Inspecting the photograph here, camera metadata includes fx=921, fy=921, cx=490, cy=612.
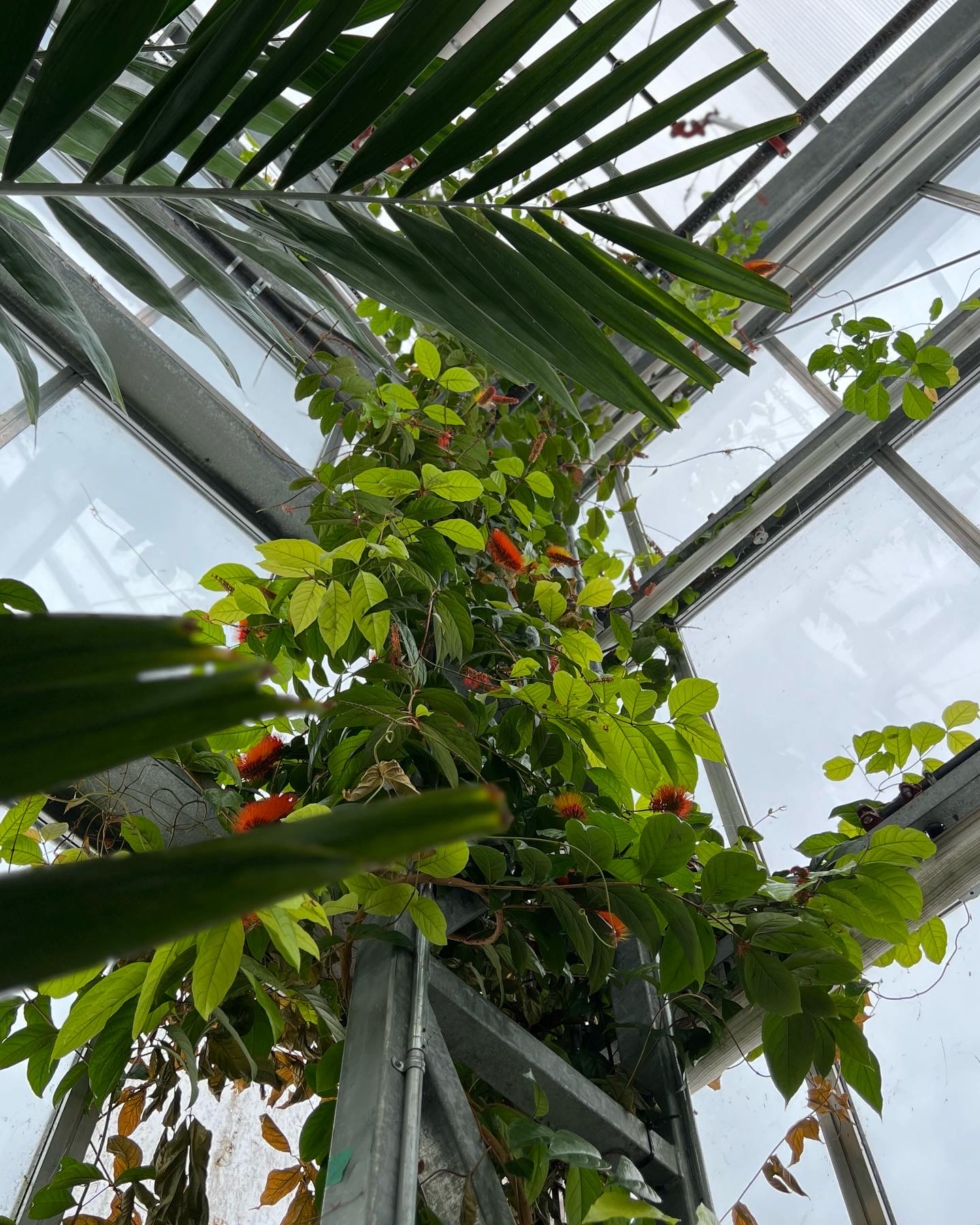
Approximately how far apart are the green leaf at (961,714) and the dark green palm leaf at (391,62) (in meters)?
1.39

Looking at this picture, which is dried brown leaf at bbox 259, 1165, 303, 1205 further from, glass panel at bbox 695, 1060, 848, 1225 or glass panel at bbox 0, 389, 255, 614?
glass panel at bbox 0, 389, 255, 614

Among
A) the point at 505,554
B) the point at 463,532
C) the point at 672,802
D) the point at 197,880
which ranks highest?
the point at 505,554

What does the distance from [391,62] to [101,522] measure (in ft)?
7.10

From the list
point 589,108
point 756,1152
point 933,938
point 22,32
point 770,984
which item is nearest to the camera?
point 22,32

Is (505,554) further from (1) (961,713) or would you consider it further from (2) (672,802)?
(1) (961,713)

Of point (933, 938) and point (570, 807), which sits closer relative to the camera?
point (570, 807)

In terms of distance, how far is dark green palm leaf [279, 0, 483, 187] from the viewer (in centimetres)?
51

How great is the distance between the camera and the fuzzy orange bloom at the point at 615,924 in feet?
3.65

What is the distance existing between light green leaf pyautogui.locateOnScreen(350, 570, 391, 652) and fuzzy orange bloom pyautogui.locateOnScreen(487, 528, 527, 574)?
50 cm

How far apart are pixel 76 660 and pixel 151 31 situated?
1.32 ft

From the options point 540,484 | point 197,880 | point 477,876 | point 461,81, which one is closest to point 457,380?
point 540,484

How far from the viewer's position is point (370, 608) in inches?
45.9

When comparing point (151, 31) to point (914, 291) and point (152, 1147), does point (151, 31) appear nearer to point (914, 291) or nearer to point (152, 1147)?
point (152, 1147)

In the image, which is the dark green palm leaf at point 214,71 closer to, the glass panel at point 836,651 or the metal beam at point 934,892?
the metal beam at point 934,892
